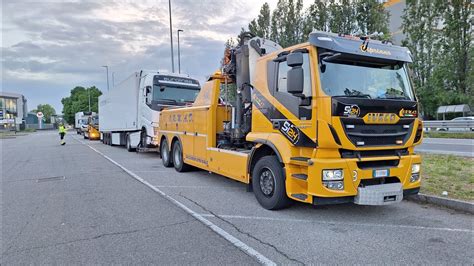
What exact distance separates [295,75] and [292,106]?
1.89 ft

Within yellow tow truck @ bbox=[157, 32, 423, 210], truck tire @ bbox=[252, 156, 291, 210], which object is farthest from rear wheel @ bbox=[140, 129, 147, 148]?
truck tire @ bbox=[252, 156, 291, 210]

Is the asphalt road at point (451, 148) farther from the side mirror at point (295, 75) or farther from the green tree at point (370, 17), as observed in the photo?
the green tree at point (370, 17)

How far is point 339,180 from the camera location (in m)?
5.05

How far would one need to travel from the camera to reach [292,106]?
219 inches

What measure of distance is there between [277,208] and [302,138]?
138cm

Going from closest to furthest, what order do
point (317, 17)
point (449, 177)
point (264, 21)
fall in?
point (449, 177) < point (317, 17) < point (264, 21)

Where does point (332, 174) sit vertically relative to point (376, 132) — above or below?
below

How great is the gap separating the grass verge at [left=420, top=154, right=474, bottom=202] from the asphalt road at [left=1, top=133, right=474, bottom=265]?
0.72 meters

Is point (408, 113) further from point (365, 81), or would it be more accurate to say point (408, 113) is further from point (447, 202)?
point (447, 202)

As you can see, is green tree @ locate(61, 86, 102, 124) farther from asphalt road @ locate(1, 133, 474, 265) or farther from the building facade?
asphalt road @ locate(1, 133, 474, 265)

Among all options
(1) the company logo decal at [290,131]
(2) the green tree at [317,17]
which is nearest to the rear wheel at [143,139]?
(1) the company logo decal at [290,131]

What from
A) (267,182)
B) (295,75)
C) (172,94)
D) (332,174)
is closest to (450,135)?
(172,94)

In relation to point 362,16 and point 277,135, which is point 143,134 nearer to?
point 277,135

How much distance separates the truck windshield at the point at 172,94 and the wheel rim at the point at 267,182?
9976 mm
